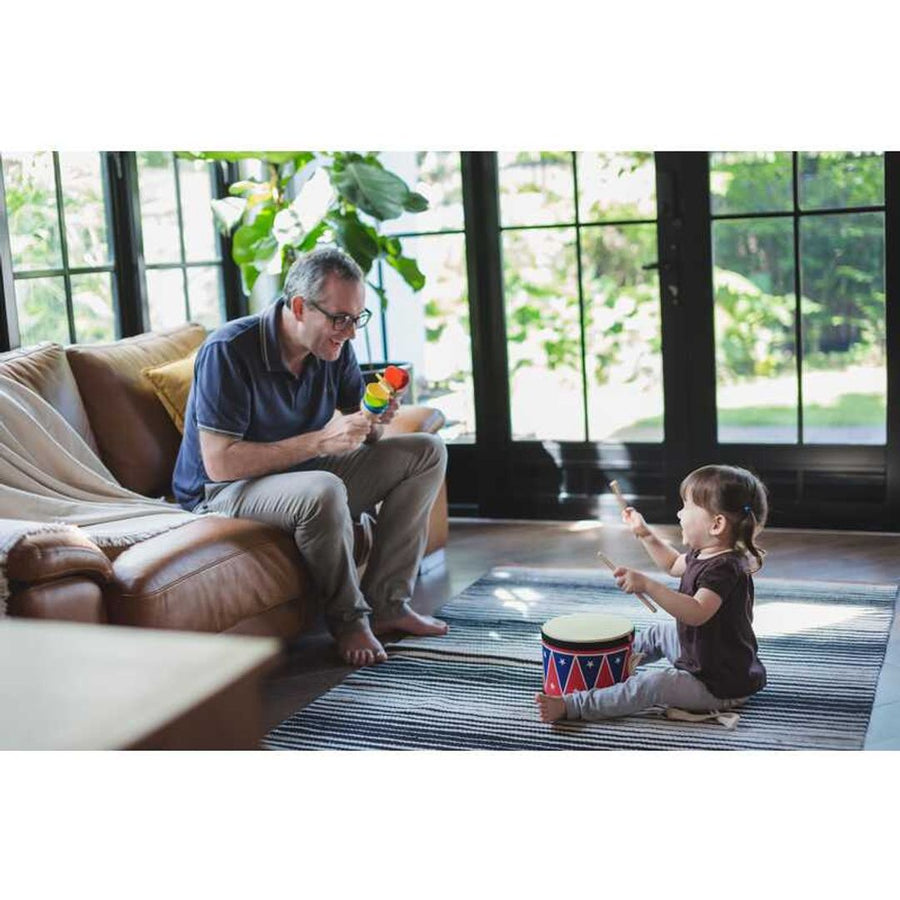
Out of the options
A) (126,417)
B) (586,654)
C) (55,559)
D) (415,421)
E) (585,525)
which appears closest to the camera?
(55,559)

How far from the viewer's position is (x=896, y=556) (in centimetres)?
424

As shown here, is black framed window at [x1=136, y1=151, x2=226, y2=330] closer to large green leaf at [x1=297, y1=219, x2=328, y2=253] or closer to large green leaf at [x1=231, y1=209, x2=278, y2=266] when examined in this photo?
large green leaf at [x1=231, y1=209, x2=278, y2=266]

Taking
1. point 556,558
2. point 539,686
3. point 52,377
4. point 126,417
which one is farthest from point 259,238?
point 539,686

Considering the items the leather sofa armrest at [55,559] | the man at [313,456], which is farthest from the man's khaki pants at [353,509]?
the leather sofa armrest at [55,559]

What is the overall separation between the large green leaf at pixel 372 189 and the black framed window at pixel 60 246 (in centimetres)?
77

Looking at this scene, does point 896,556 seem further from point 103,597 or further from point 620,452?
point 103,597

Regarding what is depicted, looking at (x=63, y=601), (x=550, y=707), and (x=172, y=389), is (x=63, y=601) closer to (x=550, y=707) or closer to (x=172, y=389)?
(x=550, y=707)

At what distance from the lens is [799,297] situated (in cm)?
474

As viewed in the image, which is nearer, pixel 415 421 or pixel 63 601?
pixel 63 601

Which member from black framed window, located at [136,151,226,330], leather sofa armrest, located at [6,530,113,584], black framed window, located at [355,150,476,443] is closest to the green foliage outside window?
black framed window, located at [355,150,476,443]

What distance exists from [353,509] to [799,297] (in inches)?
75.5

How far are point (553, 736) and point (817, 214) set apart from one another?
241 centimetres
